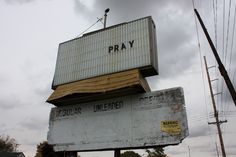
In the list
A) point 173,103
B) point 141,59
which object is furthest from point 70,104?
point 173,103

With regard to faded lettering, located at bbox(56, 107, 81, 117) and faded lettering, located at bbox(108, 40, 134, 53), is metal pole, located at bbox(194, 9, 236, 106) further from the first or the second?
faded lettering, located at bbox(56, 107, 81, 117)

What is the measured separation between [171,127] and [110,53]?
5.90 metres

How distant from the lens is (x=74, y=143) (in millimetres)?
15797

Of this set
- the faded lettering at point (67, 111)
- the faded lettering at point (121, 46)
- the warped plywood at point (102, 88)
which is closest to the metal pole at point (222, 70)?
the warped plywood at point (102, 88)

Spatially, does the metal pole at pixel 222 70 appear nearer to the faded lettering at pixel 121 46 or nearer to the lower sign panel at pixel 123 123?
the lower sign panel at pixel 123 123

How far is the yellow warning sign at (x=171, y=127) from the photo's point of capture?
13.0 m

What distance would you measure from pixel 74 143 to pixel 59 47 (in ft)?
23.2

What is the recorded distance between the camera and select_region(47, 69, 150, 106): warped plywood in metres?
14.5

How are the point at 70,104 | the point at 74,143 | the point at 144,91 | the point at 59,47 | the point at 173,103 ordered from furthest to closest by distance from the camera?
the point at 59,47 → the point at 70,104 → the point at 74,143 → the point at 144,91 → the point at 173,103

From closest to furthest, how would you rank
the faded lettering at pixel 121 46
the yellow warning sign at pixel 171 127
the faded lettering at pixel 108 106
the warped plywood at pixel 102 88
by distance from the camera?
the yellow warning sign at pixel 171 127 < the warped plywood at pixel 102 88 < the faded lettering at pixel 108 106 < the faded lettering at pixel 121 46

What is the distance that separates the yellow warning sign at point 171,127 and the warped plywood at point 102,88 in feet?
7.40

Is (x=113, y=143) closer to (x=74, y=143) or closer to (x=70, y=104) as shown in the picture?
Answer: (x=74, y=143)

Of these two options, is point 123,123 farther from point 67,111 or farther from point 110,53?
point 110,53

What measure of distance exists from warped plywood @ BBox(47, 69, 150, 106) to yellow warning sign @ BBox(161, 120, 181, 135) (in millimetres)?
2254
